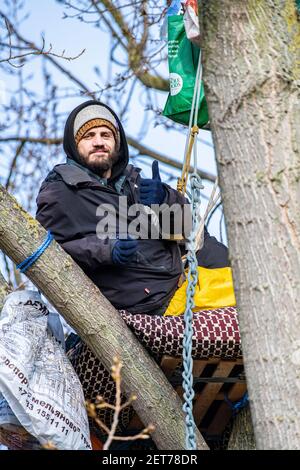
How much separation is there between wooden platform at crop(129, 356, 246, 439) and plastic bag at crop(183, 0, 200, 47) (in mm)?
1420

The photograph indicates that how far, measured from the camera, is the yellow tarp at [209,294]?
3.88 metres

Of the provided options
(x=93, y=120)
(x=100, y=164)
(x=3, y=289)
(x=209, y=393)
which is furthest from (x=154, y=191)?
(x=209, y=393)

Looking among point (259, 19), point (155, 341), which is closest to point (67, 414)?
point (155, 341)

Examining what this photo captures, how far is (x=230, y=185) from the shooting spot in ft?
8.89

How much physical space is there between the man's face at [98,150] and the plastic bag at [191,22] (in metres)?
0.75

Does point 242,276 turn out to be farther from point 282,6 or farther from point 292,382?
point 282,6

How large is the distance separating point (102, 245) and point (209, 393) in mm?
789

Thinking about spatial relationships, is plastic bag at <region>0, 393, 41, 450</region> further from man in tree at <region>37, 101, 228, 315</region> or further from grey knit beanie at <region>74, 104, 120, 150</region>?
grey knit beanie at <region>74, 104, 120, 150</region>

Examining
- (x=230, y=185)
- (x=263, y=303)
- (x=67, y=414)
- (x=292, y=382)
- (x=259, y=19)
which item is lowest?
(x=67, y=414)

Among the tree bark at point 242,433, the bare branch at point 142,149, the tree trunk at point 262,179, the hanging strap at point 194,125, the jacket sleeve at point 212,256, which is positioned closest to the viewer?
the tree trunk at point 262,179

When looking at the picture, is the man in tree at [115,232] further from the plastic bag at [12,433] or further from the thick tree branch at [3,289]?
the plastic bag at [12,433]

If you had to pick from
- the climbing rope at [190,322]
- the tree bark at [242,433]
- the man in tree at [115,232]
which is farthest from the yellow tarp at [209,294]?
the climbing rope at [190,322]
